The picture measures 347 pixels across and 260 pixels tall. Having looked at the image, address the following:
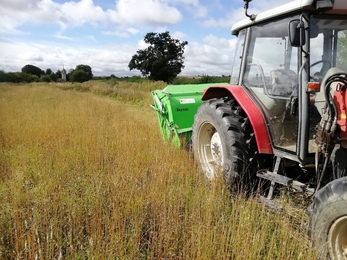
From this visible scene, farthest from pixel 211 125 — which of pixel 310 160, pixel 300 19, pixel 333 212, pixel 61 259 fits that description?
pixel 61 259

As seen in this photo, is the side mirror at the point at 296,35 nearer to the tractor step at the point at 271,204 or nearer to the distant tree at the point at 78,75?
the tractor step at the point at 271,204

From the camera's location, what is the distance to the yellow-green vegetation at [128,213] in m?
2.04

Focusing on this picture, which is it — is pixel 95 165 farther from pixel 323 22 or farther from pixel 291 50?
pixel 323 22

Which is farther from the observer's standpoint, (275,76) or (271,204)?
(275,76)

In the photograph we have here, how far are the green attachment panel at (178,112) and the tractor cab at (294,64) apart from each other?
148cm

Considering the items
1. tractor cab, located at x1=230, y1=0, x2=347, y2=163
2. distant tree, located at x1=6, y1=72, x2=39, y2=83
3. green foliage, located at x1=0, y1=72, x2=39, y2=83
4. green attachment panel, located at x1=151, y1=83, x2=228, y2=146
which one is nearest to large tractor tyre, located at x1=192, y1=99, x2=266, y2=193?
tractor cab, located at x1=230, y1=0, x2=347, y2=163

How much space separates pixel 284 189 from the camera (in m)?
2.83

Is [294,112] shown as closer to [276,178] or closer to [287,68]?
[287,68]

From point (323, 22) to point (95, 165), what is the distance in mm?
3035

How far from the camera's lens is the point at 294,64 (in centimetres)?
250

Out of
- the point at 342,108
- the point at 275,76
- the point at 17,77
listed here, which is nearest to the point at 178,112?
the point at 275,76

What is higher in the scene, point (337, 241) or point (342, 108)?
point (342, 108)

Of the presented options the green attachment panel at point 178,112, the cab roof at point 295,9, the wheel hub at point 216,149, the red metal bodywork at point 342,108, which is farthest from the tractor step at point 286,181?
the green attachment panel at point 178,112

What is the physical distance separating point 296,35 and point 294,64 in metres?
0.38
